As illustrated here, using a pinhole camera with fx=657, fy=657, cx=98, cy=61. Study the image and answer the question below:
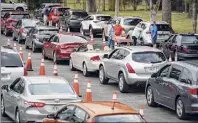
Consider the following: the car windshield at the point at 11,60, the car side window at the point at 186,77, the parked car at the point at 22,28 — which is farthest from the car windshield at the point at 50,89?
the parked car at the point at 22,28

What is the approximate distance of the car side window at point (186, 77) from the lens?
58.4ft

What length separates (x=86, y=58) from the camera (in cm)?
2655

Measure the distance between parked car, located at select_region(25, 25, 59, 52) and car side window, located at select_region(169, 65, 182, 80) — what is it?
56.3ft

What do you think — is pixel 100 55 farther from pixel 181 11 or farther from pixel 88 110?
pixel 181 11

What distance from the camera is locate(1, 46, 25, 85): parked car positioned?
2091 cm

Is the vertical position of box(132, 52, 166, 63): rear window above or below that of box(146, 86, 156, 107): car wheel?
above

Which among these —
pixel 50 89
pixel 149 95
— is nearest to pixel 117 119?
pixel 50 89

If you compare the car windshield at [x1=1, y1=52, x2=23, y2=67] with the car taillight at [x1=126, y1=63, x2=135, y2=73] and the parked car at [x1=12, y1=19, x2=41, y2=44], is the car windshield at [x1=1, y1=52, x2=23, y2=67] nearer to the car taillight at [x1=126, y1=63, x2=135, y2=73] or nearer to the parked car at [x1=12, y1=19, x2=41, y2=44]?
the car taillight at [x1=126, y1=63, x2=135, y2=73]

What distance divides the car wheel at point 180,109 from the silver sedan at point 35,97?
305cm

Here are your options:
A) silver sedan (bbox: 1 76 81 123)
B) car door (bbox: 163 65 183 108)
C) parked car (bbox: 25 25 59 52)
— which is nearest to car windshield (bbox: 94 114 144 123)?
silver sedan (bbox: 1 76 81 123)

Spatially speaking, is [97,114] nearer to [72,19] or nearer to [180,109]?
[180,109]

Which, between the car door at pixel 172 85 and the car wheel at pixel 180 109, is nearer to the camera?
the car wheel at pixel 180 109

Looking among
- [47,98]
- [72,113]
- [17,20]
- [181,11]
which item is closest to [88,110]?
[72,113]

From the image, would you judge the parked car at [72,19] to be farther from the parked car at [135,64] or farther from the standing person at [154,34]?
the parked car at [135,64]
